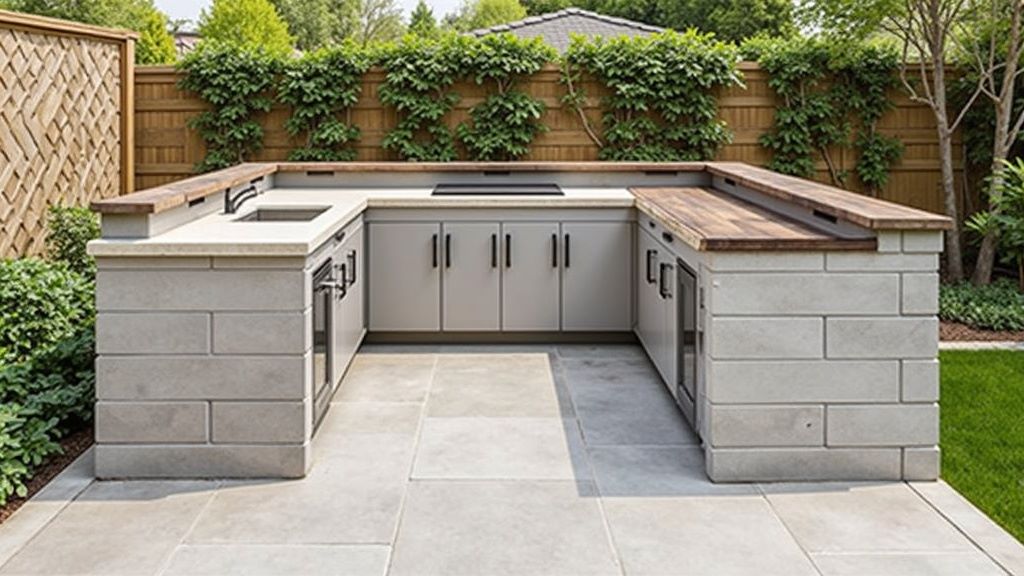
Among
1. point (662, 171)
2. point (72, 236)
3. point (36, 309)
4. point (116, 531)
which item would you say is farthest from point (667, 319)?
point (72, 236)

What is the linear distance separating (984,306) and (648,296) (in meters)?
2.56

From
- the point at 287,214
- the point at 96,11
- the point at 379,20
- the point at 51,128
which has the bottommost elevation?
the point at 287,214

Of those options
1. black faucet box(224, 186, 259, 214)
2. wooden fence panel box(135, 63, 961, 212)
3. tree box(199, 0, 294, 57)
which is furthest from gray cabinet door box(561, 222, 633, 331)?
tree box(199, 0, 294, 57)

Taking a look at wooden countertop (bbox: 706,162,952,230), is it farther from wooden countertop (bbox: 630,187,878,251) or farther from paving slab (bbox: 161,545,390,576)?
paving slab (bbox: 161,545,390,576)

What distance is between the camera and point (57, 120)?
657 centimetres

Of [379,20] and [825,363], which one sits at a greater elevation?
[379,20]

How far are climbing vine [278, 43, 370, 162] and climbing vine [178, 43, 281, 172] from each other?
184 millimetres

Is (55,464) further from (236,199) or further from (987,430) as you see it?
(987,430)

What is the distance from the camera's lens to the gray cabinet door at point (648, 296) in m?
4.70

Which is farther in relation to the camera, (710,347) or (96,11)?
(96,11)

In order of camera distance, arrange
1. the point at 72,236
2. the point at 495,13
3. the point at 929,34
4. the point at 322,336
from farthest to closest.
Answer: the point at 495,13 < the point at 929,34 < the point at 72,236 < the point at 322,336

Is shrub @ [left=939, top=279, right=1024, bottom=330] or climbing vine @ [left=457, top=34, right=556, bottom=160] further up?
climbing vine @ [left=457, top=34, right=556, bottom=160]

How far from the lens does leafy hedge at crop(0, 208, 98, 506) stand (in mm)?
3418

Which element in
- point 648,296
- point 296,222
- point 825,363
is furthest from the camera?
point 648,296
